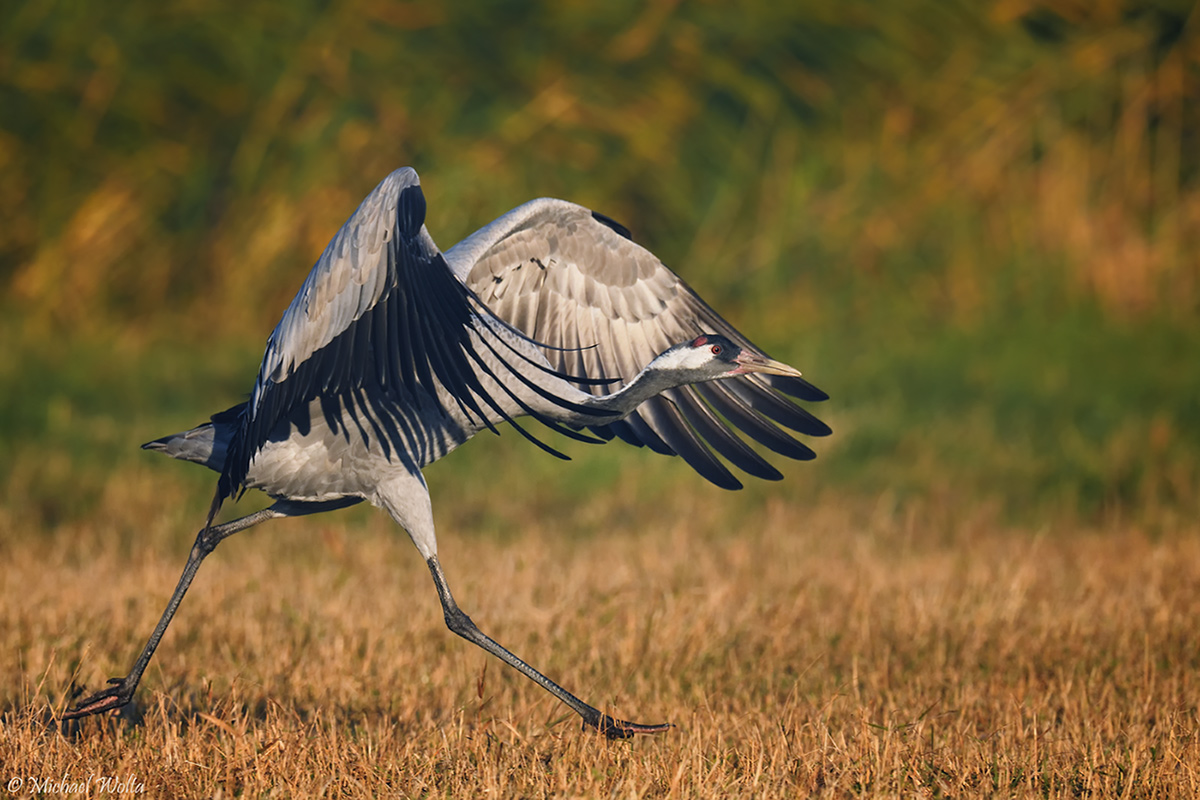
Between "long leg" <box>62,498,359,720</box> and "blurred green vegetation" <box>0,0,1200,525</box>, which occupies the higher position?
"blurred green vegetation" <box>0,0,1200,525</box>

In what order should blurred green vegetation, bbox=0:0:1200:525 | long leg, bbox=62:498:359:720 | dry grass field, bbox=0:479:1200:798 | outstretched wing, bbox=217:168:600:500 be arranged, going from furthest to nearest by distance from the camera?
blurred green vegetation, bbox=0:0:1200:525 → long leg, bbox=62:498:359:720 → outstretched wing, bbox=217:168:600:500 → dry grass field, bbox=0:479:1200:798

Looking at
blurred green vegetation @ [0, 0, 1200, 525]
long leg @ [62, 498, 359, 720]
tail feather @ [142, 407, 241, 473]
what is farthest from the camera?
blurred green vegetation @ [0, 0, 1200, 525]

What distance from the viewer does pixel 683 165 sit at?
10406 mm

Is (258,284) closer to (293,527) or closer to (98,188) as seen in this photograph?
(98,188)

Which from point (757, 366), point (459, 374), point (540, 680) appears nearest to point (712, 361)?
point (757, 366)

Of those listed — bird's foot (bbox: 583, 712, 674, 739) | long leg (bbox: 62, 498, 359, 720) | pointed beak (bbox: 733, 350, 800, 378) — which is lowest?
bird's foot (bbox: 583, 712, 674, 739)

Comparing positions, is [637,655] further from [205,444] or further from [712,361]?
[205,444]

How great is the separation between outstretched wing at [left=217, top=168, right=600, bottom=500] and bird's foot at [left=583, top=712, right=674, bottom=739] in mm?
925

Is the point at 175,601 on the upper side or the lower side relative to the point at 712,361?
lower

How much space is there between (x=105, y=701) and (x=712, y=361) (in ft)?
6.93

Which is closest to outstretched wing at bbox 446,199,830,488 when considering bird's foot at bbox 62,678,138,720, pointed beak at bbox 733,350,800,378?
pointed beak at bbox 733,350,800,378

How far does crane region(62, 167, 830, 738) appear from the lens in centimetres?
412

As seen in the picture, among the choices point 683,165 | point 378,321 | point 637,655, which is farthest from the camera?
point 683,165

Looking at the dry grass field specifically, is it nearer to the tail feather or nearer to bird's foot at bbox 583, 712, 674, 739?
bird's foot at bbox 583, 712, 674, 739
